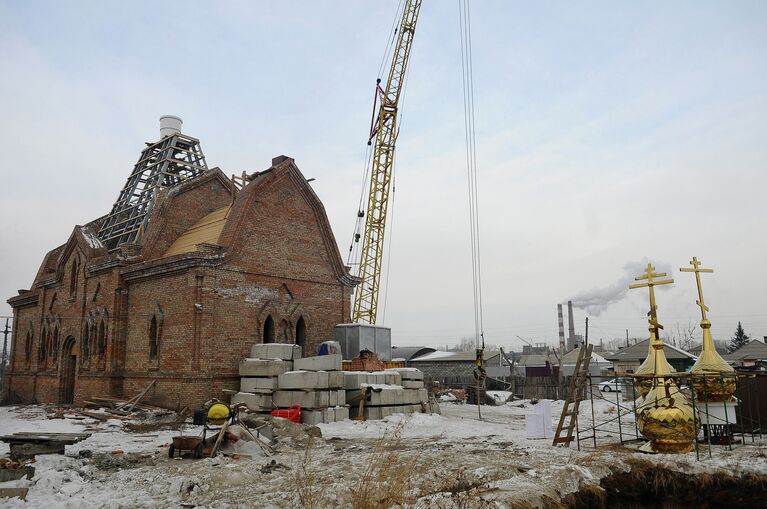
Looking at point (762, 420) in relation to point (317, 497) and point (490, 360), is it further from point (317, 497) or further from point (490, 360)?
point (490, 360)

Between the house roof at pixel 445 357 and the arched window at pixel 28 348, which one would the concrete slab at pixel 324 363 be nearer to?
the arched window at pixel 28 348

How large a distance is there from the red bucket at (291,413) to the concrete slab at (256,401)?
2.90ft

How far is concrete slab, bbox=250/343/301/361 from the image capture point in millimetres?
20453

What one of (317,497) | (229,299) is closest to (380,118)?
(229,299)

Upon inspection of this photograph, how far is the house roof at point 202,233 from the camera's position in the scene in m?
23.2

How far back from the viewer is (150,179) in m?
29.9

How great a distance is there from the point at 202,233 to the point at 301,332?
18.6ft

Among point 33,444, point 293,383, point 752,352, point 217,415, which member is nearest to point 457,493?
point 217,415

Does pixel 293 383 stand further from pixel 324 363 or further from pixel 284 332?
pixel 284 332

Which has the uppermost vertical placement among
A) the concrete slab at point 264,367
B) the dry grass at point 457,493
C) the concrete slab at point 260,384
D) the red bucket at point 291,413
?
the concrete slab at point 264,367

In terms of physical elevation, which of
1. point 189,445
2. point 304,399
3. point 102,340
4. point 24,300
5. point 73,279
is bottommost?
point 189,445

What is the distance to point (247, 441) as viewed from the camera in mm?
13141

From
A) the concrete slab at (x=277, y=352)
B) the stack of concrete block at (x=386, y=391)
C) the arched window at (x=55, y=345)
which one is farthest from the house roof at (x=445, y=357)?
the concrete slab at (x=277, y=352)

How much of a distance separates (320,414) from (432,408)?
233 inches
